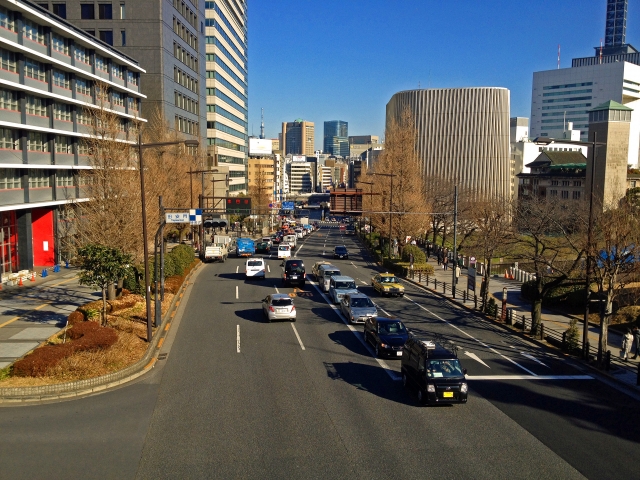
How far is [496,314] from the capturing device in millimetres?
32062

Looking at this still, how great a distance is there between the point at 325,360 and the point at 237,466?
971 centimetres

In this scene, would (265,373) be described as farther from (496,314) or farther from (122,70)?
(122,70)

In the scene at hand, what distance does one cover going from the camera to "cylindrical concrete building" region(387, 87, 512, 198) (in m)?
104

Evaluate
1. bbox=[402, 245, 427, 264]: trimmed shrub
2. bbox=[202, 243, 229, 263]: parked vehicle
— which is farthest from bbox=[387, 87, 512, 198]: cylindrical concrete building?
bbox=[202, 243, 229, 263]: parked vehicle

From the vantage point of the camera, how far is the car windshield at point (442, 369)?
17172 mm

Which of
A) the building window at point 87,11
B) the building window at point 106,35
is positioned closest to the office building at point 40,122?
the building window at point 106,35

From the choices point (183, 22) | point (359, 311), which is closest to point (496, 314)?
point (359, 311)

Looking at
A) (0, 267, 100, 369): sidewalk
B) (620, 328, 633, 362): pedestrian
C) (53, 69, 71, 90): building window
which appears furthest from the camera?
(53, 69, 71, 90): building window

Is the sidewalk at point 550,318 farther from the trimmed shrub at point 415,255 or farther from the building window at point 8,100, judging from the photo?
the building window at point 8,100

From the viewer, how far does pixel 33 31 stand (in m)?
40.8

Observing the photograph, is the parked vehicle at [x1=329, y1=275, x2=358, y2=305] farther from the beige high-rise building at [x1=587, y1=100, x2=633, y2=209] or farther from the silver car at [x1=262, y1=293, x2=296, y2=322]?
the beige high-rise building at [x1=587, y1=100, x2=633, y2=209]

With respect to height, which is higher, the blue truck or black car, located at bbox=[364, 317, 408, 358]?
black car, located at bbox=[364, 317, 408, 358]

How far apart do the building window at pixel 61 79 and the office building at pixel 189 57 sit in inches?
745

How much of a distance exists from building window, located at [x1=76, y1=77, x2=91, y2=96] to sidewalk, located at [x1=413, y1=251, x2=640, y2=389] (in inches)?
1262
